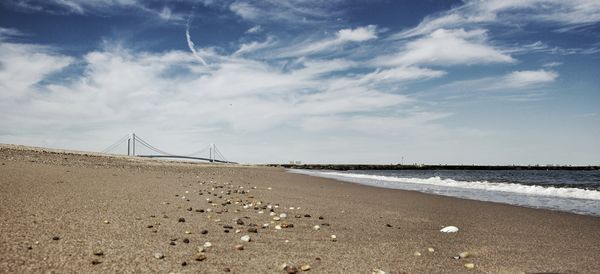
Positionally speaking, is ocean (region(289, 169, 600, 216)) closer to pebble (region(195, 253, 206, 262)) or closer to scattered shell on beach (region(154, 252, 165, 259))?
pebble (region(195, 253, 206, 262))

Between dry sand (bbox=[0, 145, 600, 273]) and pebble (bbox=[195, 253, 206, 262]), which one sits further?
pebble (bbox=[195, 253, 206, 262])

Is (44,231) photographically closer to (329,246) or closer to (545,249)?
(329,246)

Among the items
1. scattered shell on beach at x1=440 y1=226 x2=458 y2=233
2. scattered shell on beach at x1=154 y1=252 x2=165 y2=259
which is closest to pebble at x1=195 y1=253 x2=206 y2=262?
scattered shell on beach at x1=154 y1=252 x2=165 y2=259

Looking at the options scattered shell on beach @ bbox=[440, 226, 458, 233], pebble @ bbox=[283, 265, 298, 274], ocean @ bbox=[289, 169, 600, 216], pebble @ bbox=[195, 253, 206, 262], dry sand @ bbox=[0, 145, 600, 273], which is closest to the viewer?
pebble @ bbox=[283, 265, 298, 274]

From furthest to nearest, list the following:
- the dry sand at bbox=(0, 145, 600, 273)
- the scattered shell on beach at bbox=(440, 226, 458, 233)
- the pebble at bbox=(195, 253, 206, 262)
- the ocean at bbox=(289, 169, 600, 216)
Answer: the ocean at bbox=(289, 169, 600, 216) → the scattered shell on beach at bbox=(440, 226, 458, 233) → the pebble at bbox=(195, 253, 206, 262) → the dry sand at bbox=(0, 145, 600, 273)

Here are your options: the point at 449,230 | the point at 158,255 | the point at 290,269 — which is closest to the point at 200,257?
the point at 158,255

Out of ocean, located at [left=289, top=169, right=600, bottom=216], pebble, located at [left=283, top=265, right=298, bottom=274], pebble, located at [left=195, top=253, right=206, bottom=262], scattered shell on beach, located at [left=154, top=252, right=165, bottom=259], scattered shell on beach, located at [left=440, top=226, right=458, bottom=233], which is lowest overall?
ocean, located at [left=289, top=169, right=600, bottom=216]

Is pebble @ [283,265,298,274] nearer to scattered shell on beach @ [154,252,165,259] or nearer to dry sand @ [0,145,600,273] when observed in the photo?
dry sand @ [0,145,600,273]

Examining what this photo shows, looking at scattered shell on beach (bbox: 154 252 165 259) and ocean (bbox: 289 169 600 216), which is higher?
scattered shell on beach (bbox: 154 252 165 259)

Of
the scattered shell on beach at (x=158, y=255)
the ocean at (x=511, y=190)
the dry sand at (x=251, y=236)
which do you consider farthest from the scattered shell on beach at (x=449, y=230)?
the ocean at (x=511, y=190)

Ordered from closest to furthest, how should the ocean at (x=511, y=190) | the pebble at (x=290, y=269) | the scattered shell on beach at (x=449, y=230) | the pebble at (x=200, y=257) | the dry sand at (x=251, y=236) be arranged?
the pebble at (x=290, y=269) < the dry sand at (x=251, y=236) < the pebble at (x=200, y=257) < the scattered shell on beach at (x=449, y=230) < the ocean at (x=511, y=190)

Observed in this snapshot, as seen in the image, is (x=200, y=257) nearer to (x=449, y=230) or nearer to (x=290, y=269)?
(x=290, y=269)

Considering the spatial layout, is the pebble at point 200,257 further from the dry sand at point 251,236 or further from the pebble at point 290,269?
the pebble at point 290,269

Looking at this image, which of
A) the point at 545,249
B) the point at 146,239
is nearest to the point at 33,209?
the point at 146,239
